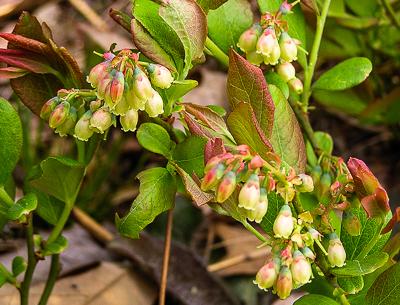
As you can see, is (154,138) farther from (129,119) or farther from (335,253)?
(335,253)

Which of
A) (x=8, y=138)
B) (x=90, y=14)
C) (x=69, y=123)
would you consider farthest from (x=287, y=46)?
(x=90, y=14)

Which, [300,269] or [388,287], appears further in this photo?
[388,287]

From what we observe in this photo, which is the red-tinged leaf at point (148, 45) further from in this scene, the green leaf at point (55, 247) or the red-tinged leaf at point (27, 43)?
the green leaf at point (55, 247)

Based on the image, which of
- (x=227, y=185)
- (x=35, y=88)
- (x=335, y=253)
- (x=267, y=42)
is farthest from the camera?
(x=35, y=88)

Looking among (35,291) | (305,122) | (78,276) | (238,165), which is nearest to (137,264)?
(78,276)

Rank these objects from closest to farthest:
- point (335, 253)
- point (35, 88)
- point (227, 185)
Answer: point (227, 185)
point (335, 253)
point (35, 88)

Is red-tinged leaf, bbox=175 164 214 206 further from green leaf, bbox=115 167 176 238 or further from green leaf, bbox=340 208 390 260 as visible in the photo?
green leaf, bbox=340 208 390 260

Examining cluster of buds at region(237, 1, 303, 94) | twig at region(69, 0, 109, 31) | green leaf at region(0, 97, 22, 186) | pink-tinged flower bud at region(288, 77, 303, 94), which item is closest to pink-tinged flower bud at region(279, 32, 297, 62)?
cluster of buds at region(237, 1, 303, 94)

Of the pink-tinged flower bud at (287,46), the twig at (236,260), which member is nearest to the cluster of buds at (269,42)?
the pink-tinged flower bud at (287,46)
